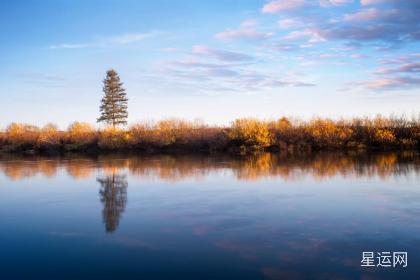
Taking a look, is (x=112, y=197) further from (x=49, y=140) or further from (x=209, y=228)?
(x=49, y=140)

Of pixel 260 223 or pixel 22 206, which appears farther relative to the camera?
pixel 22 206

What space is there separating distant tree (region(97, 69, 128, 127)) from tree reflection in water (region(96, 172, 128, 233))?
38.0 metres

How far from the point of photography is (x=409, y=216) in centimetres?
1106

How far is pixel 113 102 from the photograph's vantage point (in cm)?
5878

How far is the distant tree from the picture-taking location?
191ft

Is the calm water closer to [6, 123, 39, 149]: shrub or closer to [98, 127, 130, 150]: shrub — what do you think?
[98, 127, 130, 150]: shrub

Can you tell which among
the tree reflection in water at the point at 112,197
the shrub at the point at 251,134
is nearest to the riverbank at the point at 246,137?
the shrub at the point at 251,134

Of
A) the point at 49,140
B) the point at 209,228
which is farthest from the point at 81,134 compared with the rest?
the point at 209,228

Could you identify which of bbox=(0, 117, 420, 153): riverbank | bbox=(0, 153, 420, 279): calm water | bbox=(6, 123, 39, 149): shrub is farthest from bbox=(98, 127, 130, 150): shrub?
bbox=(0, 153, 420, 279): calm water

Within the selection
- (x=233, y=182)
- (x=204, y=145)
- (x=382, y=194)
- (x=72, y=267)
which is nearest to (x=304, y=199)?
(x=382, y=194)

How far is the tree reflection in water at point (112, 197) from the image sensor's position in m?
11.3

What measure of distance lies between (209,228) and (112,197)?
573 cm

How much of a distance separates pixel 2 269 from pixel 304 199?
921 centimetres

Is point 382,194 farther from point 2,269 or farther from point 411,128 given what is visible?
point 411,128
